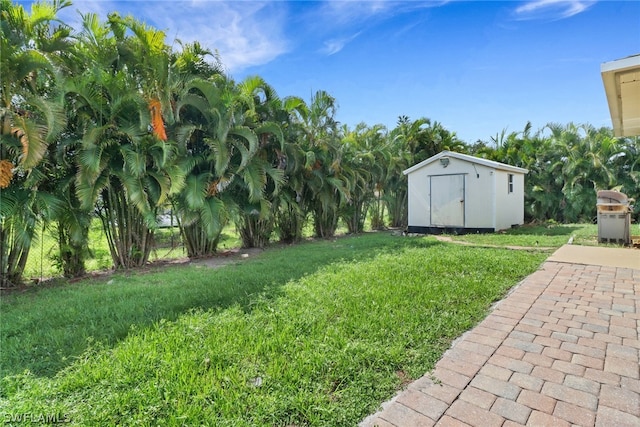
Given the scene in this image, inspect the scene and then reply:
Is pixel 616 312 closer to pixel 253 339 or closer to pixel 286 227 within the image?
pixel 253 339

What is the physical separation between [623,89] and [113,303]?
7690 mm

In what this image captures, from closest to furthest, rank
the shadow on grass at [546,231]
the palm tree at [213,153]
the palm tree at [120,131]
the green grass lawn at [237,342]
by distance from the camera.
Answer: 1. the green grass lawn at [237,342]
2. the palm tree at [120,131]
3. the palm tree at [213,153]
4. the shadow on grass at [546,231]

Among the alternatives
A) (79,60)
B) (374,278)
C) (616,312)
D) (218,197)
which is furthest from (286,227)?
(616,312)

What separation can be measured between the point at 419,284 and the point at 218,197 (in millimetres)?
4717

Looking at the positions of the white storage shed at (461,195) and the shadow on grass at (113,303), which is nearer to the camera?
the shadow on grass at (113,303)

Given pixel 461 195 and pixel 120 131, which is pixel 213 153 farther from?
pixel 461 195

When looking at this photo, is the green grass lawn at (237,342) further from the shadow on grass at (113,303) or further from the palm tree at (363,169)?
the palm tree at (363,169)

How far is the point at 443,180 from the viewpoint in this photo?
11.6 metres

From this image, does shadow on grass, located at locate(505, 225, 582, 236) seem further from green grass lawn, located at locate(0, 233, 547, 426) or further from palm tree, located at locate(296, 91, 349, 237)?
green grass lawn, located at locate(0, 233, 547, 426)

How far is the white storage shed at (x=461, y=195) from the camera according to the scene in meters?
10.9

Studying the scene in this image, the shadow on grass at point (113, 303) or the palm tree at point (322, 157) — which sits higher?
the palm tree at point (322, 157)

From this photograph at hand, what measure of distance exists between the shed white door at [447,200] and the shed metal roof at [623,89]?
15.9ft

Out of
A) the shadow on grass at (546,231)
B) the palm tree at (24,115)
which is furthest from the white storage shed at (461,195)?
the palm tree at (24,115)

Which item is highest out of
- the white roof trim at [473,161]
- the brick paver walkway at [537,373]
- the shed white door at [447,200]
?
the white roof trim at [473,161]
